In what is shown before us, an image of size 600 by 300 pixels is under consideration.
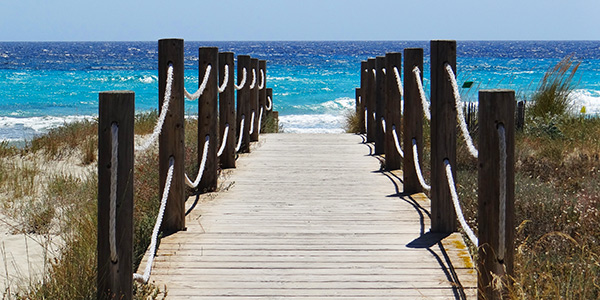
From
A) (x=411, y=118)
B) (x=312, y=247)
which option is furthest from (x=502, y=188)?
(x=411, y=118)

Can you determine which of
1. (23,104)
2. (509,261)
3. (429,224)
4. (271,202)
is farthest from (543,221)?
(23,104)

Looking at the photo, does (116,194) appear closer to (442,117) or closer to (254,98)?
(442,117)

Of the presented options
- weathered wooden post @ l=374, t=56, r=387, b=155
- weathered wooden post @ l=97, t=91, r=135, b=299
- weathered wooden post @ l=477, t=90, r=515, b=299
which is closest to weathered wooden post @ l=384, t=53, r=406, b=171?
weathered wooden post @ l=374, t=56, r=387, b=155

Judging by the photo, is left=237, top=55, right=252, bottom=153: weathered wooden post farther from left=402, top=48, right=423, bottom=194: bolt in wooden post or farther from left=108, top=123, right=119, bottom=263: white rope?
left=108, top=123, right=119, bottom=263: white rope

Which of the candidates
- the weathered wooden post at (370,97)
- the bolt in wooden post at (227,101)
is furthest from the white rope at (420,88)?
the weathered wooden post at (370,97)

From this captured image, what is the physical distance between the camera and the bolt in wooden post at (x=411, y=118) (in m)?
7.25

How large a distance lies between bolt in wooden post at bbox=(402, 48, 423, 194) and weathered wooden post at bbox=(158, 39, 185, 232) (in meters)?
2.46

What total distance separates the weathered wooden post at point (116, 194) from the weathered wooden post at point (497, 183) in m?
1.85

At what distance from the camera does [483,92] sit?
3963 mm

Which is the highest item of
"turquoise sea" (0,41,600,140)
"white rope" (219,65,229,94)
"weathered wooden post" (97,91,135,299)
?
"white rope" (219,65,229,94)

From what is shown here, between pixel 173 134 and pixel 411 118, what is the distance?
103 inches

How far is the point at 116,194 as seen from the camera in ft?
12.8

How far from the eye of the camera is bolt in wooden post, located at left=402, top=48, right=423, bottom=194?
725 cm

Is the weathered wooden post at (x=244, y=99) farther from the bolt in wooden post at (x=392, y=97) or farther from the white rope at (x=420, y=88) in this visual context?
the white rope at (x=420, y=88)
